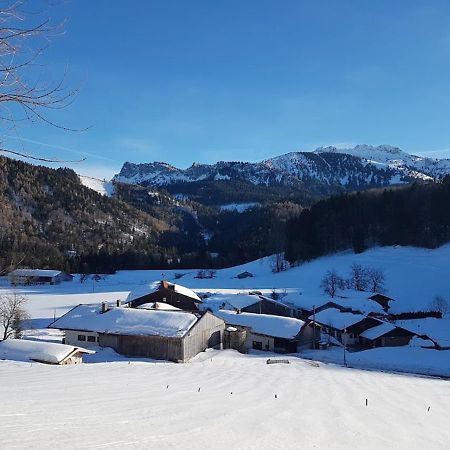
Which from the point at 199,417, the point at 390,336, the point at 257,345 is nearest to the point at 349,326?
the point at 390,336

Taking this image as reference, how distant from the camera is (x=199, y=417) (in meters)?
7.11

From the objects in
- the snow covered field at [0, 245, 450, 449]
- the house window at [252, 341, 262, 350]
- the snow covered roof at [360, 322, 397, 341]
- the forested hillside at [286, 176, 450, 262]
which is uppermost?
the forested hillside at [286, 176, 450, 262]

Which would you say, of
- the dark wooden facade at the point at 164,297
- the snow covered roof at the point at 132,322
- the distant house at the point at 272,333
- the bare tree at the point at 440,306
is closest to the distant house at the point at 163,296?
the dark wooden facade at the point at 164,297

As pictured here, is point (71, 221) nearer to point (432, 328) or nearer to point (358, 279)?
point (358, 279)

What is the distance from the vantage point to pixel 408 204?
3098 inches

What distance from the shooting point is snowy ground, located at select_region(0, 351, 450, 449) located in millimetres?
5434

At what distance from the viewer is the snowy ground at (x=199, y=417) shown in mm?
5434

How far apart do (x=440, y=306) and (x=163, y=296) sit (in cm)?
2898

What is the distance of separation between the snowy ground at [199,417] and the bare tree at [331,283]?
162 ft

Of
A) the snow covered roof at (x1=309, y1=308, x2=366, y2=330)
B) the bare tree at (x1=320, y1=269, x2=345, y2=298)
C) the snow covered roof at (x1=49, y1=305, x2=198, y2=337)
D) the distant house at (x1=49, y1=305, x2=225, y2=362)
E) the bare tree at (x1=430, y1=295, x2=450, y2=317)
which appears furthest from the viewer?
the bare tree at (x1=320, y1=269, x2=345, y2=298)

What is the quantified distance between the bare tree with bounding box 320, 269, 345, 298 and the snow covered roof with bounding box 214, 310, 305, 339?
84.7ft

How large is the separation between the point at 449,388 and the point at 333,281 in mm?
45619

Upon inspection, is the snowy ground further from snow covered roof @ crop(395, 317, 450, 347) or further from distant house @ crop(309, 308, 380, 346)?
snow covered roof @ crop(395, 317, 450, 347)

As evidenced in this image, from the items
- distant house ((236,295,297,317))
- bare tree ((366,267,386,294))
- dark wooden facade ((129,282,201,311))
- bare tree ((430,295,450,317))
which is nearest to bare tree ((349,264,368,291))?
bare tree ((366,267,386,294))
